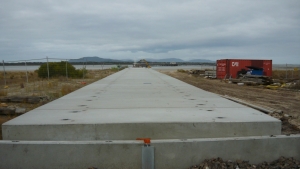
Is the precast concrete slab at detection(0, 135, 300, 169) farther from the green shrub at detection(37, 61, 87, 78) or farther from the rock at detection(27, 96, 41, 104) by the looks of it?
the green shrub at detection(37, 61, 87, 78)

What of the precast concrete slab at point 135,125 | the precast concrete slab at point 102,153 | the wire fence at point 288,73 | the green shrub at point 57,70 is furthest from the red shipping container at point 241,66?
the precast concrete slab at point 102,153

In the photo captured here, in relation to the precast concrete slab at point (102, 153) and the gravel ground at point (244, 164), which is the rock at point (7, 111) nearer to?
the precast concrete slab at point (102, 153)

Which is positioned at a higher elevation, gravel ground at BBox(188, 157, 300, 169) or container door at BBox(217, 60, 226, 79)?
container door at BBox(217, 60, 226, 79)

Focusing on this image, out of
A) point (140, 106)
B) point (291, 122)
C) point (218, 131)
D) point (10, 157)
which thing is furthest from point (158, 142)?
point (291, 122)

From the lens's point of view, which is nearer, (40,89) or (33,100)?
(33,100)

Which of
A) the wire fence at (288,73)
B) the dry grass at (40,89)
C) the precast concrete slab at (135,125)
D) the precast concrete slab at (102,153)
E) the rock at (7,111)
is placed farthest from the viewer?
the wire fence at (288,73)

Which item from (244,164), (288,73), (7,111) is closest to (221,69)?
(288,73)

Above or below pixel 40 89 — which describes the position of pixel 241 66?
above

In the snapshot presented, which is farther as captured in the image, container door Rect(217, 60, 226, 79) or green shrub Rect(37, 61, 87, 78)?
container door Rect(217, 60, 226, 79)

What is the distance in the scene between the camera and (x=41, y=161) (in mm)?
4605

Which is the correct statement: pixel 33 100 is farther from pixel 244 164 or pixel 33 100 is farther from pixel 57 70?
pixel 57 70

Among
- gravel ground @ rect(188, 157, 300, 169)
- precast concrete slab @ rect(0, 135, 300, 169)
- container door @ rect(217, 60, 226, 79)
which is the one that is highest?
container door @ rect(217, 60, 226, 79)

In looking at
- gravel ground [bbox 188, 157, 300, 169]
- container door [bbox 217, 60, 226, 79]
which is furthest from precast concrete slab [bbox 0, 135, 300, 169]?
container door [bbox 217, 60, 226, 79]

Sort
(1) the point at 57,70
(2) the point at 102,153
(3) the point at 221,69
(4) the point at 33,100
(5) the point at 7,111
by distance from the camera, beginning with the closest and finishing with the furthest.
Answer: (2) the point at 102,153 < (5) the point at 7,111 < (4) the point at 33,100 < (1) the point at 57,70 < (3) the point at 221,69
